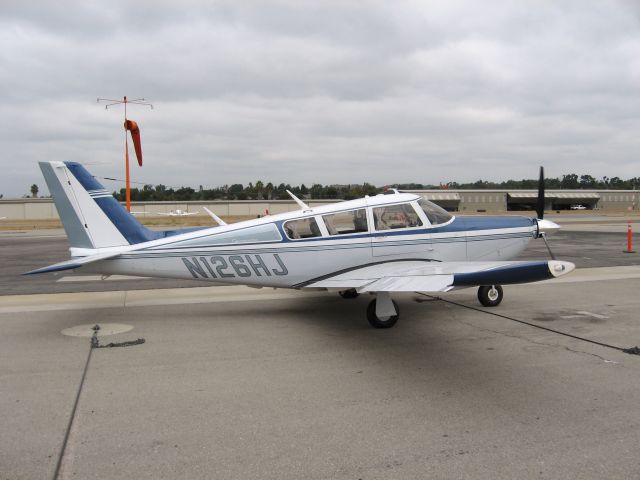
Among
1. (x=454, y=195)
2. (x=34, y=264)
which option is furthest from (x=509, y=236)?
(x=454, y=195)

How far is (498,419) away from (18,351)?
20.1ft

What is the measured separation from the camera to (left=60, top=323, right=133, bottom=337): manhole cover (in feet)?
25.4

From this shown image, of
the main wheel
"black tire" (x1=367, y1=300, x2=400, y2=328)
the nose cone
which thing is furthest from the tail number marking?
the nose cone

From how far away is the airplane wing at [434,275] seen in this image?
18.6ft

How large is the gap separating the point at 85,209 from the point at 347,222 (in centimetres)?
433

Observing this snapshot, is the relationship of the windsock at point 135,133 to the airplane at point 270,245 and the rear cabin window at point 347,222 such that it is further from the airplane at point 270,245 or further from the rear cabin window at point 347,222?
the rear cabin window at point 347,222

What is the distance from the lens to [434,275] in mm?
7281

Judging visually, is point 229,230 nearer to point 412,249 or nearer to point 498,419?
point 412,249

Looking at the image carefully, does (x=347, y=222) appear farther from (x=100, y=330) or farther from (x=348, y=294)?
(x=100, y=330)

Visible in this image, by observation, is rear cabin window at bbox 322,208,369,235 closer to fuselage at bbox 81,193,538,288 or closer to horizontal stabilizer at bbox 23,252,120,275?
fuselage at bbox 81,193,538,288

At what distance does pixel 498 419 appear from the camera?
4.58m

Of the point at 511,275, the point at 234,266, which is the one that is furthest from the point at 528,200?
the point at 511,275

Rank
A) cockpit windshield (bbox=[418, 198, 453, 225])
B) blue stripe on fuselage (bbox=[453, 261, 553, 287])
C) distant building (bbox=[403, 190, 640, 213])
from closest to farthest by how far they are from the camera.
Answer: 1. blue stripe on fuselage (bbox=[453, 261, 553, 287])
2. cockpit windshield (bbox=[418, 198, 453, 225])
3. distant building (bbox=[403, 190, 640, 213])

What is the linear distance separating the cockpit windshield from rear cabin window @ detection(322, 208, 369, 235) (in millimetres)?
1133
